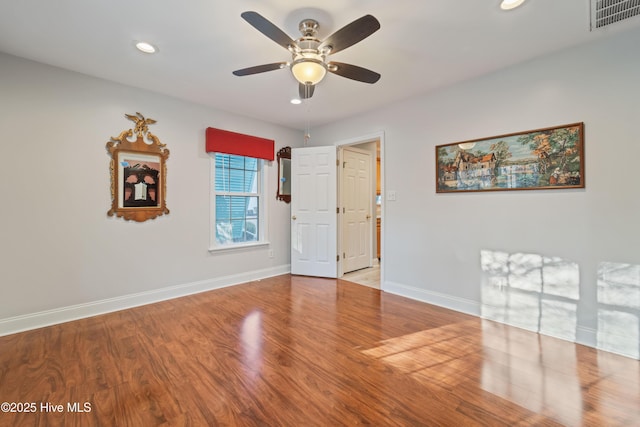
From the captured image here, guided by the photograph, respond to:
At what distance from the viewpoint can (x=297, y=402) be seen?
64.1 inches

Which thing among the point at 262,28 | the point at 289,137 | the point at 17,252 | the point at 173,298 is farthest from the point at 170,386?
the point at 289,137

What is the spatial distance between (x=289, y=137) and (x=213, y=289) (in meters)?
2.73

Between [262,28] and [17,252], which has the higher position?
[262,28]

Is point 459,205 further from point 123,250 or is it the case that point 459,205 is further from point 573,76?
point 123,250

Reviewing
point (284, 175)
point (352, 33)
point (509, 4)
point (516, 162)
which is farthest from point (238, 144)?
point (516, 162)

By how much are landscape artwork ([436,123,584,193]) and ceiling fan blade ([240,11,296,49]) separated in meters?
2.18

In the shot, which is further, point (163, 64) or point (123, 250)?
point (123, 250)

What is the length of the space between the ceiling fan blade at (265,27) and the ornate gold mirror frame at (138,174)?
2.28 m

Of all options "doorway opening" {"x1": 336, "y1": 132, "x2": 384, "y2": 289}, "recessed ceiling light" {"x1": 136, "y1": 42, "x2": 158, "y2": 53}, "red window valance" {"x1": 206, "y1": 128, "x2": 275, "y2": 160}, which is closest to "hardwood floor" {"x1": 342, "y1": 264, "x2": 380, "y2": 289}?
"doorway opening" {"x1": 336, "y1": 132, "x2": 384, "y2": 289}

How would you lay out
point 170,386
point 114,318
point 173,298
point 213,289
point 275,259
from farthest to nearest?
1. point 275,259
2. point 213,289
3. point 173,298
4. point 114,318
5. point 170,386

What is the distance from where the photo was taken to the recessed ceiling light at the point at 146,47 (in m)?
2.31

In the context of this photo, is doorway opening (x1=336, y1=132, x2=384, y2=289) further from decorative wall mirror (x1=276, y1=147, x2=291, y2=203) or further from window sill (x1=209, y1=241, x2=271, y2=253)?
window sill (x1=209, y1=241, x2=271, y2=253)

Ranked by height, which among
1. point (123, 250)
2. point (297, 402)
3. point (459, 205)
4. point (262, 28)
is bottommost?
point (297, 402)

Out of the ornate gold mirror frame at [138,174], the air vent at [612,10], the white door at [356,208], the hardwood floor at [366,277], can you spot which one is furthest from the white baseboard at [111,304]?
the air vent at [612,10]
